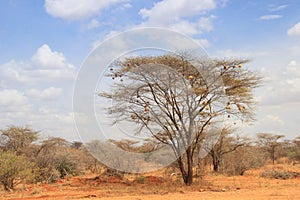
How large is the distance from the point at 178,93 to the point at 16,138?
46.2ft

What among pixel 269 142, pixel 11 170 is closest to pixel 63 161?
pixel 11 170

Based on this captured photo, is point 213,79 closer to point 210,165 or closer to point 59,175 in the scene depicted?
point 59,175

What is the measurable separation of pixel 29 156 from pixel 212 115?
1255 centimetres

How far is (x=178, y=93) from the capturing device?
47.0 ft

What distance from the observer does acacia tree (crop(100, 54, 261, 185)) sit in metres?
14.2

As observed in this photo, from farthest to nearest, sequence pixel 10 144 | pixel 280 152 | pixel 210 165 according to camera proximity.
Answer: pixel 280 152
pixel 210 165
pixel 10 144

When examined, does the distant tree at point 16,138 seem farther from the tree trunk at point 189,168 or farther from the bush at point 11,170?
the tree trunk at point 189,168

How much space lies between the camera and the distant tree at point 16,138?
925 inches

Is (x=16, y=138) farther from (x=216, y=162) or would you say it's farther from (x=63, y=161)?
(x=216, y=162)

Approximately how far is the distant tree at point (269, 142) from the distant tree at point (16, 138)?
21.5 m

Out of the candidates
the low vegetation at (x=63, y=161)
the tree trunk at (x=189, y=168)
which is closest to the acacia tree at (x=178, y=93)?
the tree trunk at (x=189, y=168)

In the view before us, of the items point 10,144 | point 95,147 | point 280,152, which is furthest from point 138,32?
point 280,152

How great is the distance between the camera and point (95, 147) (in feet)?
70.8

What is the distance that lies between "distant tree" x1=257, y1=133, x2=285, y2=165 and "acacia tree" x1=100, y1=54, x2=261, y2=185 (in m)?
22.2
